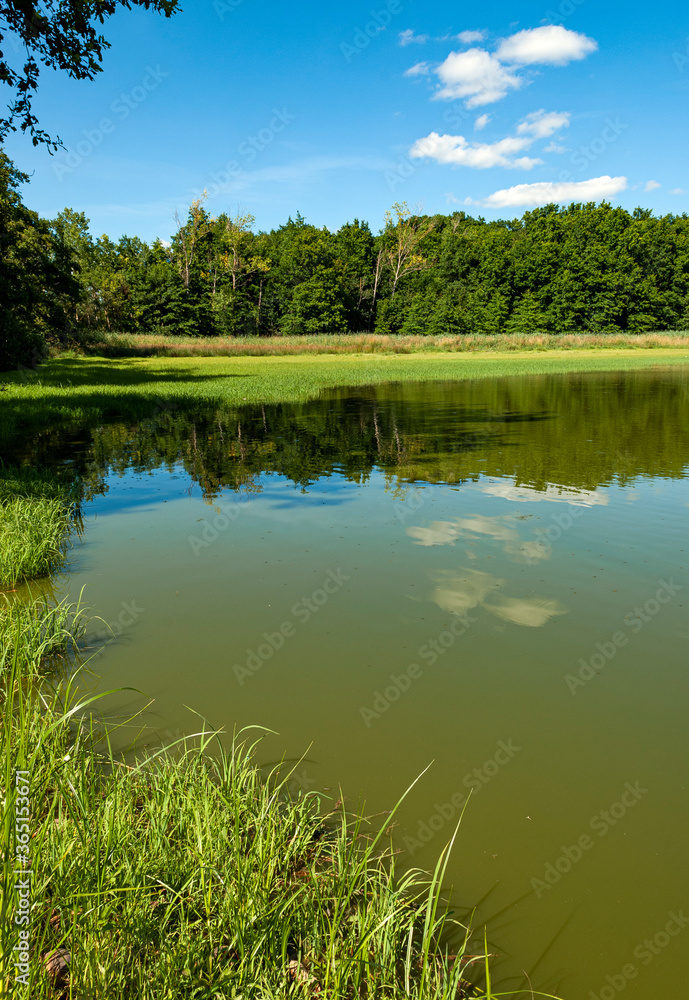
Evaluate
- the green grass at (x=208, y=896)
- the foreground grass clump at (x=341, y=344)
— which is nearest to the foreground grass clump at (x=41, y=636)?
the green grass at (x=208, y=896)

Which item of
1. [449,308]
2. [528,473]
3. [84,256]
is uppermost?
[84,256]

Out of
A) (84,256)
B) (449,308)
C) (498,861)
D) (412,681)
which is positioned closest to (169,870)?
(498,861)

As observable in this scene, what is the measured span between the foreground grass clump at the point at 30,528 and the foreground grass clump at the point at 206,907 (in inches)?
173

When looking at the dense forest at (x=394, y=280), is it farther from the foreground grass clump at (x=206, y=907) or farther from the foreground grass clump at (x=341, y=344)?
the foreground grass clump at (x=206, y=907)

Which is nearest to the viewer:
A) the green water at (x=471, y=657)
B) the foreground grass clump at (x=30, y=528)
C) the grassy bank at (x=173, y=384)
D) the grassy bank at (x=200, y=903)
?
the grassy bank at (x=200, y=903)

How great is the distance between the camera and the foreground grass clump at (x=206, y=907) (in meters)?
2.05

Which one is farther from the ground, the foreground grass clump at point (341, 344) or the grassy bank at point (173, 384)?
the foreground grass clump at point (341, 344)

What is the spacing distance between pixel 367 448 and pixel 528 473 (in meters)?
4.65

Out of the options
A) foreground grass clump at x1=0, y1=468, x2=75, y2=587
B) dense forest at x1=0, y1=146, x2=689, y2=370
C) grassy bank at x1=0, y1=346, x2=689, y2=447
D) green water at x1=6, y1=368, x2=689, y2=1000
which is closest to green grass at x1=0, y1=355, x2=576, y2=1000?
green water at x1=6, y1=368, x2=689, y2=1000

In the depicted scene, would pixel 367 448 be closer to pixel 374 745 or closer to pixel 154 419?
pixel 154 419

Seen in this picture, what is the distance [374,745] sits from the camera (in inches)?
151

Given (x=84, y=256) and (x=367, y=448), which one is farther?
(x=84, y=256)

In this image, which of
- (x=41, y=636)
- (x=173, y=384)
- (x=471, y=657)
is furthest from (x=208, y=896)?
(x=173, y=384)

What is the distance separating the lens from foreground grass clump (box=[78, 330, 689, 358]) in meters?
54.2
